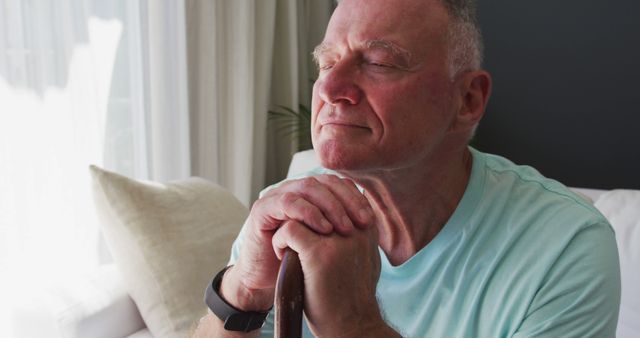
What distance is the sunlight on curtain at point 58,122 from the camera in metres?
2.11

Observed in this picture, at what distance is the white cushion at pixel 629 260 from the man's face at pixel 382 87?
109cm

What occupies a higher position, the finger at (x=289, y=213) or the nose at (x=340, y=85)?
the nose at (x=340, y=85)

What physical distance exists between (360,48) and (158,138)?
1.90m

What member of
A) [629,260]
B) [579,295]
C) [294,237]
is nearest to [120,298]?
[294,237]

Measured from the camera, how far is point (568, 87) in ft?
10.4

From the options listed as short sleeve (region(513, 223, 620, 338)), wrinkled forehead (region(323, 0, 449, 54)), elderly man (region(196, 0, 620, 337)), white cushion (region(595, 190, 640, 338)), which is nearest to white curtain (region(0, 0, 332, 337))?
elderly man (region(196, 0, 620, 337))

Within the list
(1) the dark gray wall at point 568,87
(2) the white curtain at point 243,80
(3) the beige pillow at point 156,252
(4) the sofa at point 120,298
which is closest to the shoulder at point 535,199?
(4) the sofa at point 120,298

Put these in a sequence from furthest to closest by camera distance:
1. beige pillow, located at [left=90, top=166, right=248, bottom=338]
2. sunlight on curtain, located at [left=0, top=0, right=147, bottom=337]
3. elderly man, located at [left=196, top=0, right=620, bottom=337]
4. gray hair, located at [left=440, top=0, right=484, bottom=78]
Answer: sunlight on curtain, located at [left=0, top=0, right=147, bottom=337] → beige pillow, located at [left=90, top=166, right=248, bottom=338] → gray hair, located at [left=440, top=0, right=484, bottom=78] → elderly man, located at [left=196, top=0, right=620, bottom=337]

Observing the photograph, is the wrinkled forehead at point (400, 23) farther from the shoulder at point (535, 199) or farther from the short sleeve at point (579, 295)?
the short sleeve at point (579, 295)

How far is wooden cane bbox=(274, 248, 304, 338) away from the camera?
0.61 m

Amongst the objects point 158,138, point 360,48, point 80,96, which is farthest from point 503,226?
point 158,138

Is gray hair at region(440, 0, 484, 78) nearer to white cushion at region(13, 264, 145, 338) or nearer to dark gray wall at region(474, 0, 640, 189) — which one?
white cushion at region(13, 264, 145, 338)

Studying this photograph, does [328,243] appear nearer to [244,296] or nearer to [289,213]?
[289,213]

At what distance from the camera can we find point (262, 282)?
0.95 meters
